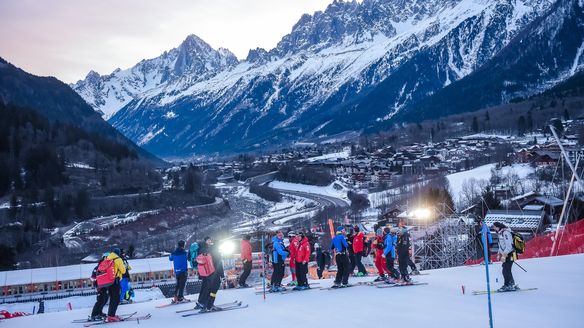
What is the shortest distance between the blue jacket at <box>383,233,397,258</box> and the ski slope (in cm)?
126

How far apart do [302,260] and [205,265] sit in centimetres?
433

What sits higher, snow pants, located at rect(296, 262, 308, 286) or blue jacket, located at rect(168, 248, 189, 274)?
blue jacket, located at rect(168, 248, 189, 274)

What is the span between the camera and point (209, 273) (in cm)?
1593

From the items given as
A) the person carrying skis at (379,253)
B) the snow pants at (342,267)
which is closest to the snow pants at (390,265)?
the person carrying skis at (379,253)

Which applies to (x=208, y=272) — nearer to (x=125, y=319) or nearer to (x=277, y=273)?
(x=125, y=319)

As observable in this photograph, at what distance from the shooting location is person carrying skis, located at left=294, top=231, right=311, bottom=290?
19203mm

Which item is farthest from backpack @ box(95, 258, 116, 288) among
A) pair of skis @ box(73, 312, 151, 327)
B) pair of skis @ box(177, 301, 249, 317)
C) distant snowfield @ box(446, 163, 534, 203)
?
distant snowfield @ box(446, 163, 534, 203)

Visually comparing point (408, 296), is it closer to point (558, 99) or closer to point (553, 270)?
point (553, 270)

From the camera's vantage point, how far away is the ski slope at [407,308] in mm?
12938

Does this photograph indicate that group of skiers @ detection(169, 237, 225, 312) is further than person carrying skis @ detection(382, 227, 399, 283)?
No

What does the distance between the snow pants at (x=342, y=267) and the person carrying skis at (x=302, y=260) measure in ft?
3.45

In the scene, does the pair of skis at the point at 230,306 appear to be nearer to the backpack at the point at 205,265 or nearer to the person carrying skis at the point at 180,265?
the backpack at the point at 205,265

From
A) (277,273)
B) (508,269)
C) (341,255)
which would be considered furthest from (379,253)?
(508,269)

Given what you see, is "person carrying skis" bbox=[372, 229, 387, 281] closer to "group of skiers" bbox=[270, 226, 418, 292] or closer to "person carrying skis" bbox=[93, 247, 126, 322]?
"group of skiers" bbox=[270, 226, 418, 292]
